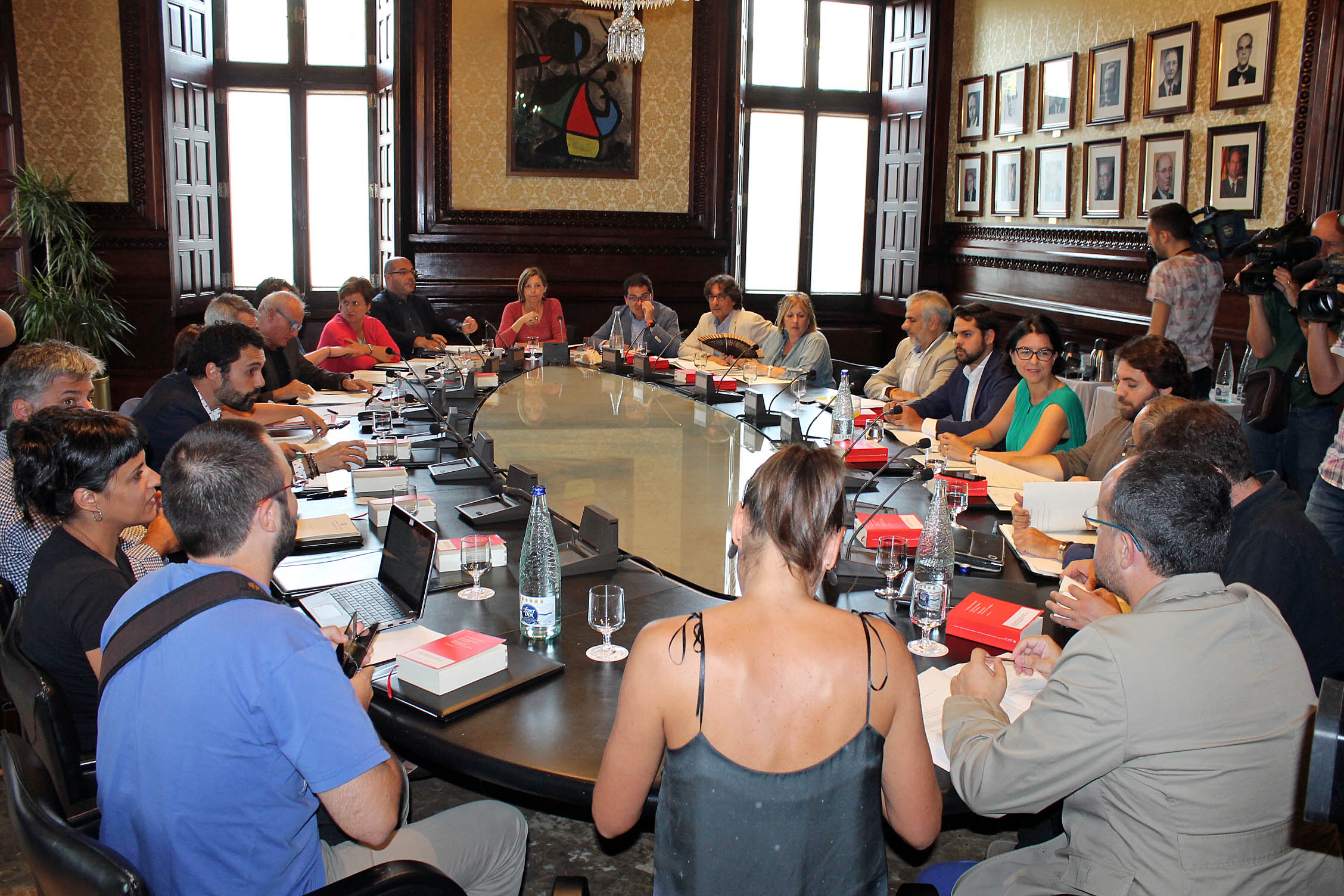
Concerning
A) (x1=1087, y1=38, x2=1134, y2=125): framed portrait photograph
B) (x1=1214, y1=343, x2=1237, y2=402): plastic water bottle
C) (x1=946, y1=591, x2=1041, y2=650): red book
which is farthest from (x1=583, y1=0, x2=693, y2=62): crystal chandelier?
(x1=946, y1=591, x2=1041, y2=650): red book

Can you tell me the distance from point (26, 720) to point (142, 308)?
260 inches

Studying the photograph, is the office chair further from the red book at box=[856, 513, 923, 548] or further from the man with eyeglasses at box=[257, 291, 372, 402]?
the man with eyeglasses at box=[257, 291, 372, 402]

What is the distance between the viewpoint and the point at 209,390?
3633mm

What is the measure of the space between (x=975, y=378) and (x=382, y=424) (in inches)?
101

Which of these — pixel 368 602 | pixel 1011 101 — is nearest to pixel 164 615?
pixel 368 602

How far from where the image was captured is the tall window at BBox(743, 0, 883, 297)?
8906mm

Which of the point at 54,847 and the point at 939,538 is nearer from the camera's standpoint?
the point at 54,847

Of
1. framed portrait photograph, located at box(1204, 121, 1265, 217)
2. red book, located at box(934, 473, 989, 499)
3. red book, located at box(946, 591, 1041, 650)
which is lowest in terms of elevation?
red book, located at box(946, 591, 1041, 650)

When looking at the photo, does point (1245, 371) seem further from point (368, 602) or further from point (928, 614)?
point (368, 602)

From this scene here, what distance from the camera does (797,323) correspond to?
6.24 metres

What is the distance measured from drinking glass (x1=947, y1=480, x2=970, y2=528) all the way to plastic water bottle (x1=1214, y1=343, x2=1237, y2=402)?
2.56 metres

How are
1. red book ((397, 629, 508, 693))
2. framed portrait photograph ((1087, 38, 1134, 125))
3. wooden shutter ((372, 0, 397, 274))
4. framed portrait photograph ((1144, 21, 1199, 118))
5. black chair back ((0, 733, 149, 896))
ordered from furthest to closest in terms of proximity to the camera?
wooden shutter ((372, 0, 397, 274))
framed portrait photograph ((1087, 38, 1134, 125))
framed portrait photograph ((1144, 21, 1199, 118))
red book ((397, 629, 508, 693))
black chair back ((0, 733, 149, 896))

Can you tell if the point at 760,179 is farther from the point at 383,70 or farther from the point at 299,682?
the point at 299,682

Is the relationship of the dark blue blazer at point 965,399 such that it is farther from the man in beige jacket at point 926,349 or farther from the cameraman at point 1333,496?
the cameraman at point 1333,496
